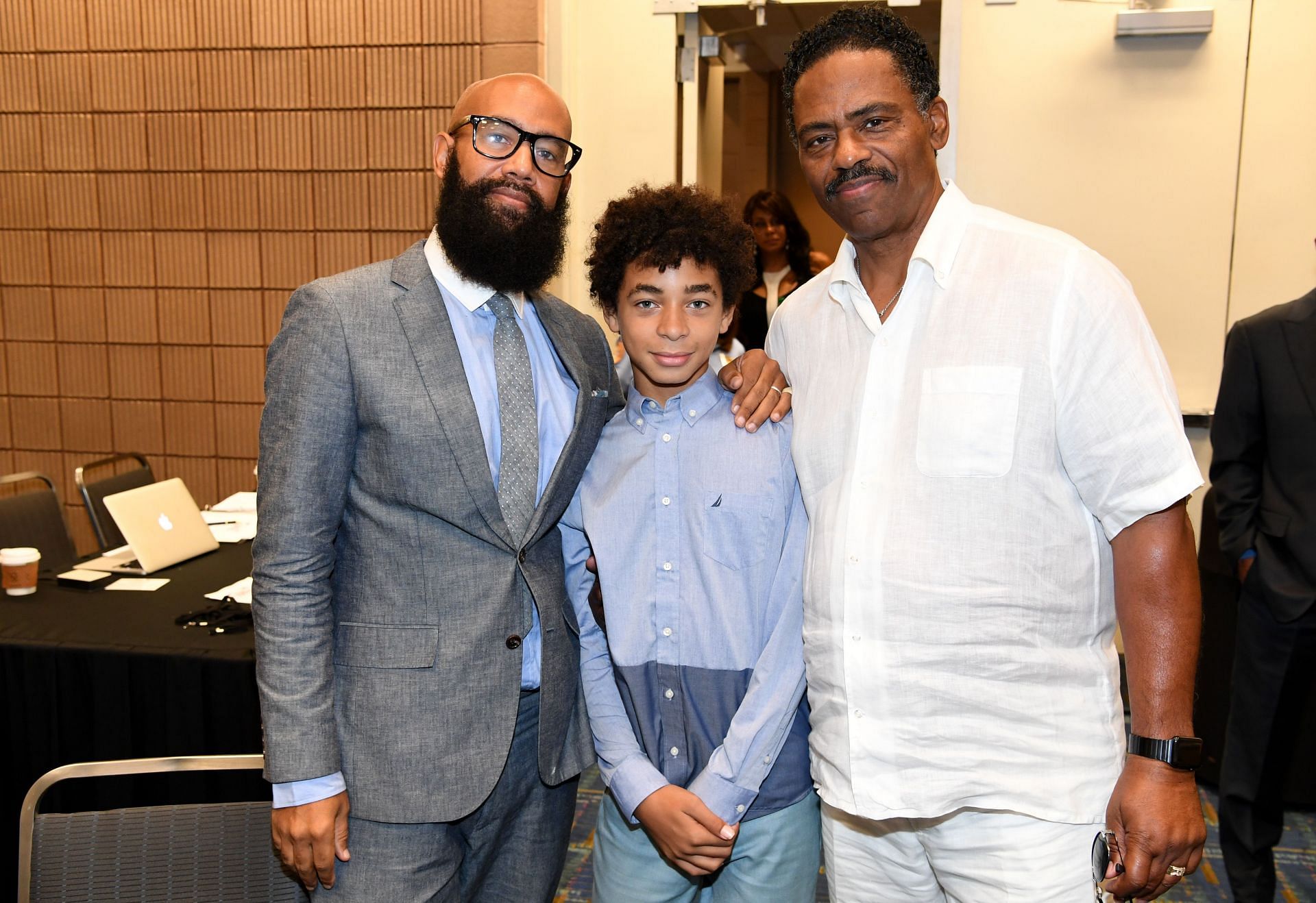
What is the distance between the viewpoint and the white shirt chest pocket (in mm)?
1425

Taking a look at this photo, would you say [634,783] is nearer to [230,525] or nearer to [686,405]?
[686,405]

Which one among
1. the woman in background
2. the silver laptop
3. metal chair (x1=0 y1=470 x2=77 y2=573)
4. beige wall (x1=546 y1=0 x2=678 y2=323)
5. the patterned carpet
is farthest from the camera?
the woman in background

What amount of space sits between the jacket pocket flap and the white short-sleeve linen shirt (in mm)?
601

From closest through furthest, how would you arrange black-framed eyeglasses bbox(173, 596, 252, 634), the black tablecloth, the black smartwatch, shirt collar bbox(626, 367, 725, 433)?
the black smartwatch
shirt collar bbox(626, 367, 725, 433)
the black tablecloth
black-framed eyeglasses bbox(173, 596, 252, 634)

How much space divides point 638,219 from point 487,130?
0.99 ft

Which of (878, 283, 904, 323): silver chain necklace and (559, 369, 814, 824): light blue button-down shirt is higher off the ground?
(878, 283, 904, 323): silver chain necklace

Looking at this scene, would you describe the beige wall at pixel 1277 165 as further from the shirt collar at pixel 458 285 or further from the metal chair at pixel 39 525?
the metal chair at pixel 39 525

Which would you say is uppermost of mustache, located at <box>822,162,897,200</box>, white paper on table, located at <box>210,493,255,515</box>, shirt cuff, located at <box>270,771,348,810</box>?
mustache, located at <box>822,162,897,200</box>

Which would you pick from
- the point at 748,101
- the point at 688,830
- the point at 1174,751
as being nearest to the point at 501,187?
the point at 688,830

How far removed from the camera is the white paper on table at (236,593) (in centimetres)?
293

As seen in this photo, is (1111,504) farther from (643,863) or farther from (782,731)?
(643,863)

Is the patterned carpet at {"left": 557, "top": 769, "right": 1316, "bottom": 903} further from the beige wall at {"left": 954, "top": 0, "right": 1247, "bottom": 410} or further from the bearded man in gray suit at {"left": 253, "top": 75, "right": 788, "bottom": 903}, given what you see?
the beige wall at {"left": 954, "top": 0, "right": 1247, "bottom": 410}

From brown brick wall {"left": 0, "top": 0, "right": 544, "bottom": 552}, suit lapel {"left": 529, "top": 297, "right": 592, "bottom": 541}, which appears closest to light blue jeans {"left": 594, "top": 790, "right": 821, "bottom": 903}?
suit lapel {"left": 529, "top": 297, "right": 592, "bottom": 541}

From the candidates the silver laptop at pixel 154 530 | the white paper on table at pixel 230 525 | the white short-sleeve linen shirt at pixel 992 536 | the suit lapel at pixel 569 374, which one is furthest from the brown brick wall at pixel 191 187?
the white short-sleeve linen shirt at pixel 992 536
